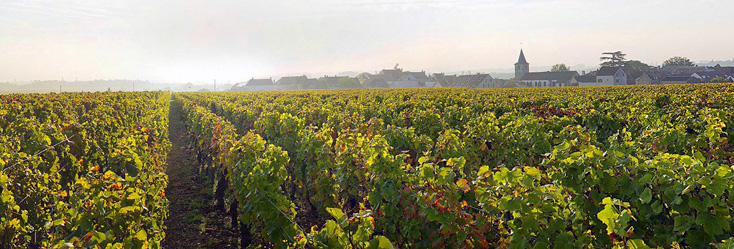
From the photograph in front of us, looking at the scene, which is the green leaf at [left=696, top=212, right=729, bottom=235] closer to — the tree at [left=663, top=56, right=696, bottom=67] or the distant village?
the distant village

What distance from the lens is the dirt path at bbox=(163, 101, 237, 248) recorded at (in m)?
7.23

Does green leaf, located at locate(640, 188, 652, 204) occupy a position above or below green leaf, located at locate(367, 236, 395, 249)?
above

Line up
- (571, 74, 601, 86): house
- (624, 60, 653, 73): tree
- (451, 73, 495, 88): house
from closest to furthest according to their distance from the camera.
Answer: (571, 74, 601, 86): house < (451, 73, 495, 88): house < (624, 60, 653, 73): tree

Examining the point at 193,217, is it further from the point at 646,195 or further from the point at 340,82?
the point at 340,82

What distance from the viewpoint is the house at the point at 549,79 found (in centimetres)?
9612

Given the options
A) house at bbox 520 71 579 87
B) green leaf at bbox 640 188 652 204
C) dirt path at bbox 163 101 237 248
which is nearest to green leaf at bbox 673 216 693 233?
green leaf at bbox 640 188 652 204

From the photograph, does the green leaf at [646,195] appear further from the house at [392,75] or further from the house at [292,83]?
the house at [392,75]

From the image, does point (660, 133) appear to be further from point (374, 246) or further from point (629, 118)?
point (374, 246)

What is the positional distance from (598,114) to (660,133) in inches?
158

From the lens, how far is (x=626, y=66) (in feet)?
373

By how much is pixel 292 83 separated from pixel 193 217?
116501 millimetres

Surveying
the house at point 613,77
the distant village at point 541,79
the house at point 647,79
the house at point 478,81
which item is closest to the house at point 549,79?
the distant village at point 541,79

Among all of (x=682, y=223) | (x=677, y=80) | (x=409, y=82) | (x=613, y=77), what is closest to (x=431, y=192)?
(x=682, y=223)

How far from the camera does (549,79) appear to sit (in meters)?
99.2
